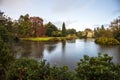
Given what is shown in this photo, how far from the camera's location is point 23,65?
258cm

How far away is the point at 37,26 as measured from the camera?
2894 centimetres

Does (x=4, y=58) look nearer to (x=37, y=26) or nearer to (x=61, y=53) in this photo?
(x=61, y=53)

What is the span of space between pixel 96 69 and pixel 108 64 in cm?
31

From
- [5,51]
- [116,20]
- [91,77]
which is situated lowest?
[91,77]

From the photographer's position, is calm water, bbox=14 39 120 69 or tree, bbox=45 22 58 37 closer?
calm water, bbox=14 39 120 69

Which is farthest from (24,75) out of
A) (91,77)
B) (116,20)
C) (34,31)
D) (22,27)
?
(34,31)

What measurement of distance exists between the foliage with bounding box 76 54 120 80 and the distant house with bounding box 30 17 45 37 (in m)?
26.8

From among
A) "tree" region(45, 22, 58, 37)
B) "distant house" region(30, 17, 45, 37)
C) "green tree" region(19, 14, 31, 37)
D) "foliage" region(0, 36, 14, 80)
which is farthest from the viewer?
"tree" region(45, 22, 58, 37)

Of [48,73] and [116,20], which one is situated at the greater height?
[116,20]

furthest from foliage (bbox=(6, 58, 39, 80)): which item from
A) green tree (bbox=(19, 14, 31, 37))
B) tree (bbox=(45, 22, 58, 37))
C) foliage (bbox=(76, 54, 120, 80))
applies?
tree (bbox=(45, 22, 58, 37))

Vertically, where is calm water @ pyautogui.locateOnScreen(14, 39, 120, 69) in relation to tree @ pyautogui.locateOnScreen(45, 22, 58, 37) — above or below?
below

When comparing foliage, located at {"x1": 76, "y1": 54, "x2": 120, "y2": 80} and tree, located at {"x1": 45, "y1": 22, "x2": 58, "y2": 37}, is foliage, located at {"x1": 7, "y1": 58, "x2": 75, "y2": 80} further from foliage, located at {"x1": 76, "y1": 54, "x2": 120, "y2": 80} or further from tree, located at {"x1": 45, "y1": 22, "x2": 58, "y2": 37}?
tree, located at {"x1": 45, "y1": 22, "x2": 58, "y2": 37}

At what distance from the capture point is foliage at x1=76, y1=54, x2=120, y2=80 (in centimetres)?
222

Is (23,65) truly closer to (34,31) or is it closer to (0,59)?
(0,59)
